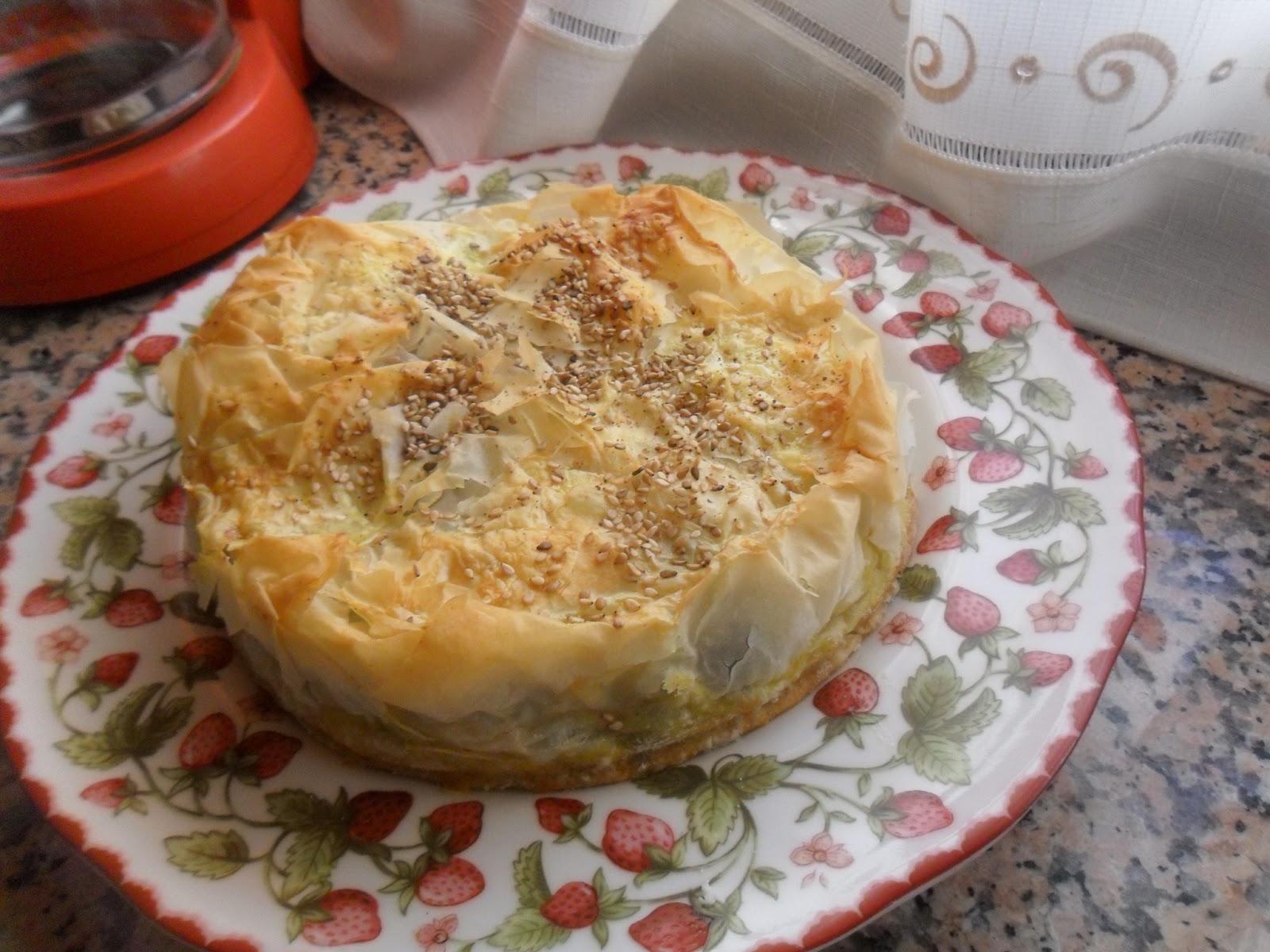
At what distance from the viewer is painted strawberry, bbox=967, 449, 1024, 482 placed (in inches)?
49.3

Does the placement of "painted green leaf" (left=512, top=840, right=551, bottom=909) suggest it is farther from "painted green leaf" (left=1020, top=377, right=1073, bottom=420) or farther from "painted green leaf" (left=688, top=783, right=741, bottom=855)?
"painted green leaf" (left=1020, top=377, right=1073, bottom=420)

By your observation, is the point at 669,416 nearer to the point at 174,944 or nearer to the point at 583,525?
the point at 583,525

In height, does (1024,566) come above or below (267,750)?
above

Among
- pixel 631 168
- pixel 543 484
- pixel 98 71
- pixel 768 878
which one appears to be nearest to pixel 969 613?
pixel 768 878

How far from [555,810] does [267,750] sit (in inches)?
12.4

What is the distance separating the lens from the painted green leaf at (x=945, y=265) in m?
1.48

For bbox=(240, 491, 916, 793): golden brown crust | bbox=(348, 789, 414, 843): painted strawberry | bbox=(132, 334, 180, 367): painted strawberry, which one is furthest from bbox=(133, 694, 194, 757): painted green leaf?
bbox=(132, 334, 180, 367): painted strawberry

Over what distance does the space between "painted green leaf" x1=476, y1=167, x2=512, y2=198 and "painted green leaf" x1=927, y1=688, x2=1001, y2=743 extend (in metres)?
1.08

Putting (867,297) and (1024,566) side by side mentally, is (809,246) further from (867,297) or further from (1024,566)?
(1024,566)

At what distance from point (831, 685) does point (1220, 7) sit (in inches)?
34.5

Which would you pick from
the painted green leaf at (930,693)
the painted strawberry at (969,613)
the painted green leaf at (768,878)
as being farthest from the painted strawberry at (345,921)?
the painted strawberry at (969,613)

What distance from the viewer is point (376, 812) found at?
1044mm

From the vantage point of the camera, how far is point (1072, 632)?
3.51ft

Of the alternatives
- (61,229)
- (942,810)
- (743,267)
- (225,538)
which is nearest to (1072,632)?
(942,810)
